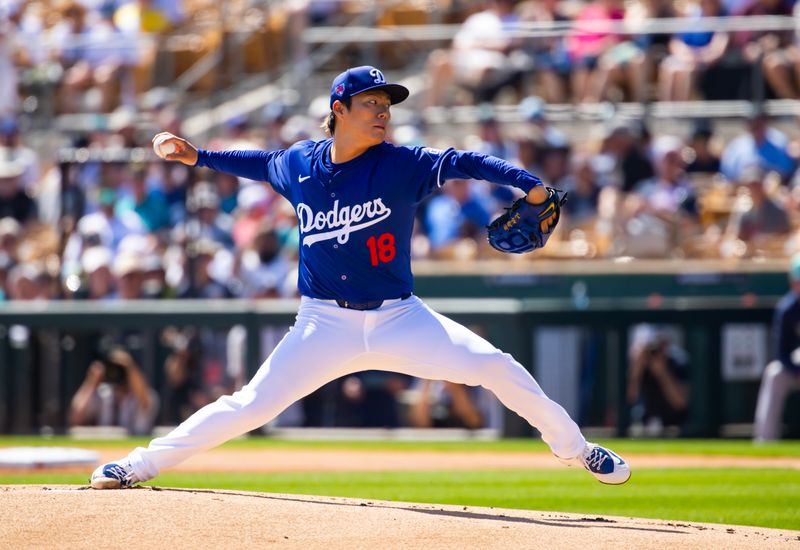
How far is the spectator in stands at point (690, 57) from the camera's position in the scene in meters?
14.8

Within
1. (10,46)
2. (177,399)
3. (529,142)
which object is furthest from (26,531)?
(10,46)

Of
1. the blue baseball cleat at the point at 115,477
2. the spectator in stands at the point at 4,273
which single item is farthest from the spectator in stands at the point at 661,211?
the blue baseball cleat at the point at 115,477

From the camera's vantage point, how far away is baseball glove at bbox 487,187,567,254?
617 centimetres

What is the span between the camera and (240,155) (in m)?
6.94

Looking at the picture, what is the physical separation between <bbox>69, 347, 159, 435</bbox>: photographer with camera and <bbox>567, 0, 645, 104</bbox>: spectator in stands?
543 centimetres

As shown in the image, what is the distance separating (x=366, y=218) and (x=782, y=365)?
6979 millimetres

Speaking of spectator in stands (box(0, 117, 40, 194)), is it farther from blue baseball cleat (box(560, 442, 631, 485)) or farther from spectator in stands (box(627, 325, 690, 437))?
blue baseball cleat (box(560, 442, 631, 485))

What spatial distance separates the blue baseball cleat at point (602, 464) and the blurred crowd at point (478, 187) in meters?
6.68

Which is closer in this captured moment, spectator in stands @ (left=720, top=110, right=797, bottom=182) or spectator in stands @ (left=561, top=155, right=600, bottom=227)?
spectator in stands @ (left=720, top=110, right=797, bottom=182)

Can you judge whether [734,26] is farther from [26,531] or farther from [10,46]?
[26,531]

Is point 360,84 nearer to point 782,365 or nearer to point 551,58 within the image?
point 782,365

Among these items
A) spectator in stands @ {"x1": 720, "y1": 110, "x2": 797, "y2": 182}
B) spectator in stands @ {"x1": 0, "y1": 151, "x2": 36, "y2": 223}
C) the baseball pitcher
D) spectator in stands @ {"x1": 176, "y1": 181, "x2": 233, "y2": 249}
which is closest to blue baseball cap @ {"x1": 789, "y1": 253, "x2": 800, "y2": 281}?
spectator in stands @ {"x1": 720, "y1": 110, "x2": 797, "y2": 182}

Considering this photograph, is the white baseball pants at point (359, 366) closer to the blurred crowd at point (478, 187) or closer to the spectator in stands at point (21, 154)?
the blurred crowd at point (478, 187)

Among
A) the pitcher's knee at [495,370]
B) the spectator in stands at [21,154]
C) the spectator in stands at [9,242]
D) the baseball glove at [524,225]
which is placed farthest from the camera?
the spectator in stands at [21,154]
